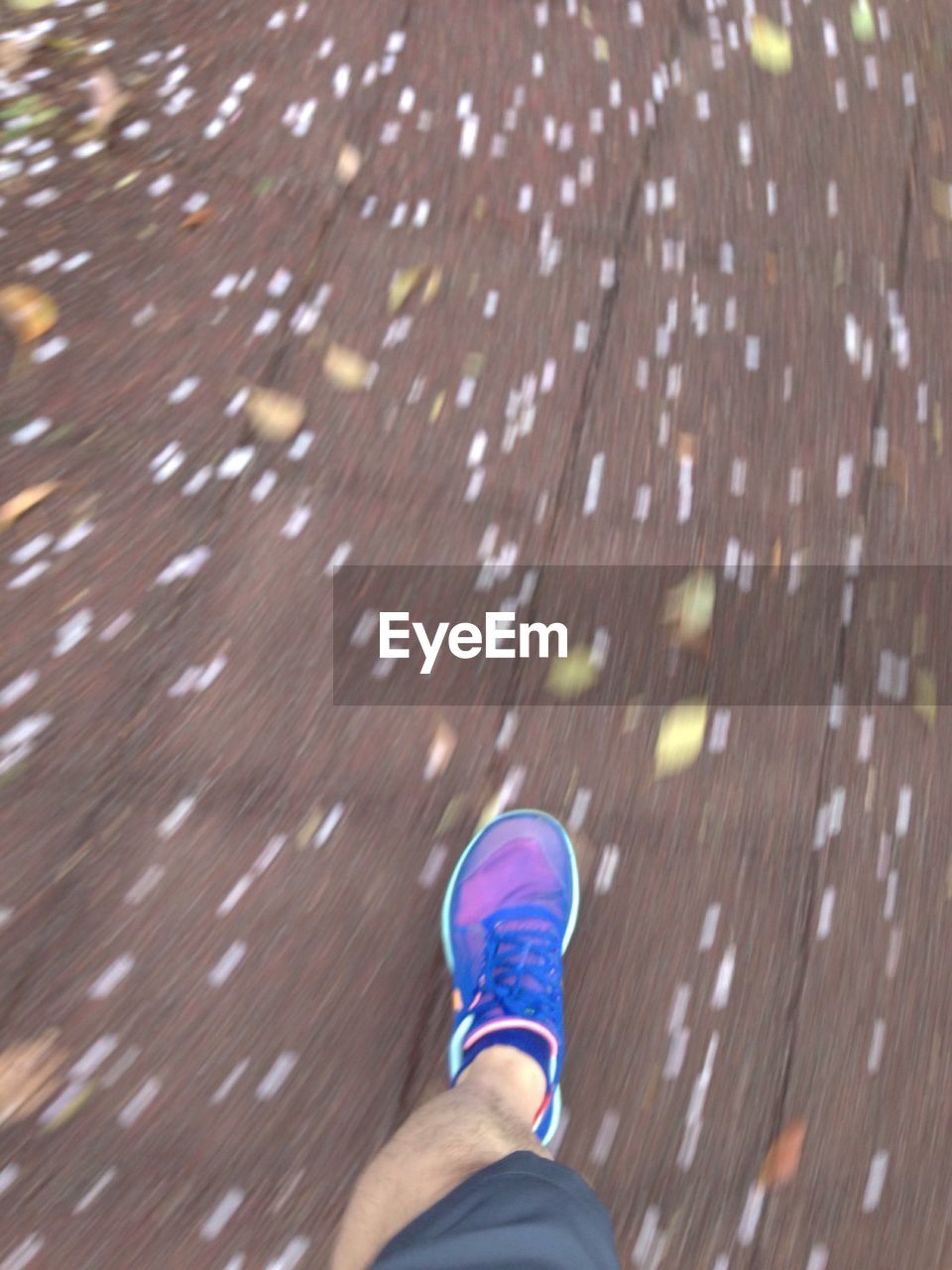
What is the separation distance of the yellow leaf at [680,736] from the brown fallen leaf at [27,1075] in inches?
34.0

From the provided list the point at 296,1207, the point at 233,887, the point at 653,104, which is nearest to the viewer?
the point at 296,1207

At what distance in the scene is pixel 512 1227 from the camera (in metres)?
0.93

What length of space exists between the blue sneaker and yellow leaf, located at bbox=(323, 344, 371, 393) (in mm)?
732

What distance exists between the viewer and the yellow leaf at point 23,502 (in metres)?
1.50

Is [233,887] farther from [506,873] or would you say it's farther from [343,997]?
[506,873]

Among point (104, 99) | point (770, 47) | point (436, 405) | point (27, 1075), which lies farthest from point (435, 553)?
point (770, 47)

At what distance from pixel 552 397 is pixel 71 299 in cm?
80

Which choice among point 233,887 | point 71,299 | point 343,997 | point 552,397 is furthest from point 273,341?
point 343,997

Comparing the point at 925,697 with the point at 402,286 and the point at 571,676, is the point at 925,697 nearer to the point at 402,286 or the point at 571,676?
the point at 571,676

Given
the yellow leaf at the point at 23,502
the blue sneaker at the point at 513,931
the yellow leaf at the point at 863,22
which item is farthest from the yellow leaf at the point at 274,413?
the yellow leaf at the point at 863,22

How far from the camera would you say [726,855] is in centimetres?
140

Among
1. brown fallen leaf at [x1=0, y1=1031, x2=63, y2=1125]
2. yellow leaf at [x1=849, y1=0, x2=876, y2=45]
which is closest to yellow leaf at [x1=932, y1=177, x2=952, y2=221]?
yellow leaf at [x1=849, y1=0, x2=876, y2=45]

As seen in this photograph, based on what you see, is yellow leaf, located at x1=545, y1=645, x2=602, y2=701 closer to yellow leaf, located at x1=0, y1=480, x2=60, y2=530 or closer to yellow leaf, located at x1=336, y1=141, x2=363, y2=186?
yellow leaf, located at x1=0, y1=480, x2=60, y2=530

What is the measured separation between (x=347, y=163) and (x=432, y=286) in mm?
311
